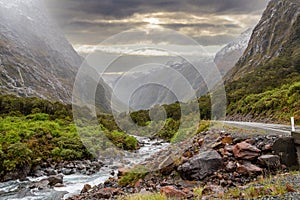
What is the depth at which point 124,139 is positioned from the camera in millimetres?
45312

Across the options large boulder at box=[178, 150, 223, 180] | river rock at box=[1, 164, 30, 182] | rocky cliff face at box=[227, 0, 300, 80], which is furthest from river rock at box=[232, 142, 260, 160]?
rocky cliff face at box=[227, 0, 300, 80]

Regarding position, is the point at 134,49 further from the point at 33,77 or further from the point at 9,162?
the point at 33,77

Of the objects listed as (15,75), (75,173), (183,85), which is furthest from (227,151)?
(15,75)

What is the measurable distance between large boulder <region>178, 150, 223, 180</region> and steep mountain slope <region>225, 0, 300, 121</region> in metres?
15.3

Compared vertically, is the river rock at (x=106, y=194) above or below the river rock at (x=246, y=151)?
below

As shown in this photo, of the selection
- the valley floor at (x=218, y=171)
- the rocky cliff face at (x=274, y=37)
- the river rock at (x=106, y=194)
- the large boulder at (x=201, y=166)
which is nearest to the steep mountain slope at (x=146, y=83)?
the valley floor at (x=218, y=171)

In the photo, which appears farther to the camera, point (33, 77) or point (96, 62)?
point (33, 77)

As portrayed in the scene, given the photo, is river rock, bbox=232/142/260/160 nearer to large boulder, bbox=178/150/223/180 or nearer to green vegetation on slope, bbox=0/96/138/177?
large boulder, bbox=178/150/223/180

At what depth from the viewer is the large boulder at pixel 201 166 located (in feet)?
49.5

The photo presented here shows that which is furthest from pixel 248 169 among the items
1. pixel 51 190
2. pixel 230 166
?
pixel 51 190

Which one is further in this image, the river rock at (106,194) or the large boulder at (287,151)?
the river rock at (106,194)

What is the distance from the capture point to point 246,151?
50.1 feet

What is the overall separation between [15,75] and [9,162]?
488 feet

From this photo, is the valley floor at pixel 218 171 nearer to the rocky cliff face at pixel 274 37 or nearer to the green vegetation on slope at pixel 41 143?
the green vegetation on slope at pixel 41 143
